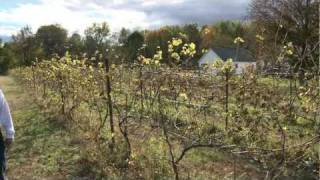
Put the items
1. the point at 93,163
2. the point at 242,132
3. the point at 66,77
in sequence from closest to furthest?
the point at 242,132
the point at 93,163
the point at 66,77

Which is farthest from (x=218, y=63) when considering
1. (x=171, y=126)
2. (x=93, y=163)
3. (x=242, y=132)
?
(x=93, y=163)

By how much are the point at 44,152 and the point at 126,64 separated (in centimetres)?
254

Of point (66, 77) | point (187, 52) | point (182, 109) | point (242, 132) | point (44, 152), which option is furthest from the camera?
point (66, 77)

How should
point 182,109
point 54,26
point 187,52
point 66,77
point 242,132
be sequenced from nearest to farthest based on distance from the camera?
point 187,52
point 242,132
point 182,109
point 66,77
point 54,26

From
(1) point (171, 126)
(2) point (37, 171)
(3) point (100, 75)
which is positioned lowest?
(2) point (37, 171)

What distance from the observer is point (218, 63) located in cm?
743

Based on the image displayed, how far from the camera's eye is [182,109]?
1072cm

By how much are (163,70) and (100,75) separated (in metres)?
2.42

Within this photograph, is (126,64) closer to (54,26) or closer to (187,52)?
(187,52)

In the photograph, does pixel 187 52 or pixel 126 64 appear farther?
pixel 126 64

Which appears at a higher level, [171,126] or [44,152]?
[171,126]

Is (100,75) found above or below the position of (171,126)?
above

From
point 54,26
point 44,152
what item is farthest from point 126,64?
point 54,26

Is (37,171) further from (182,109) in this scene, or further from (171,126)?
(182,109)
